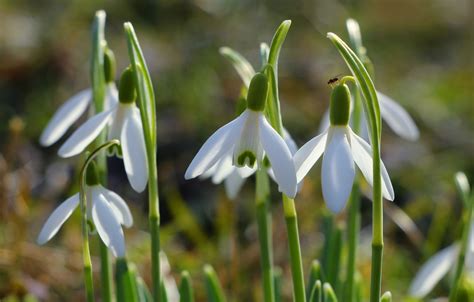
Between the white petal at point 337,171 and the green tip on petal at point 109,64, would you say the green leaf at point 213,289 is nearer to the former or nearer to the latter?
the green tip on petal at point 109,64

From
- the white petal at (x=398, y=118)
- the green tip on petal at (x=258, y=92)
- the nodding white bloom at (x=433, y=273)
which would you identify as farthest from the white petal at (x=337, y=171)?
the nodding white bloom at (x=433, y=273)

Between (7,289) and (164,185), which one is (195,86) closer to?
(164,185)

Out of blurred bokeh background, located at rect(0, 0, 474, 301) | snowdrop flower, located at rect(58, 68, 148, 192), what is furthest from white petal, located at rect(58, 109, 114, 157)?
blurred bokeh background, located at rect(0, 0, 474, 301)

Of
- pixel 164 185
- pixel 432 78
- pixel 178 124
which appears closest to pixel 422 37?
pixel 432 78

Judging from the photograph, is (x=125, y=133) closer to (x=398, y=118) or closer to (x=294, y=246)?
(x=294, y=246)

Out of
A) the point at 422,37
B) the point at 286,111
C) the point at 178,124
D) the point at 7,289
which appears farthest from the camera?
the point at 422,37

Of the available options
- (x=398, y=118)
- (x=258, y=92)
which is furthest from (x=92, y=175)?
(x=398, y=118)
